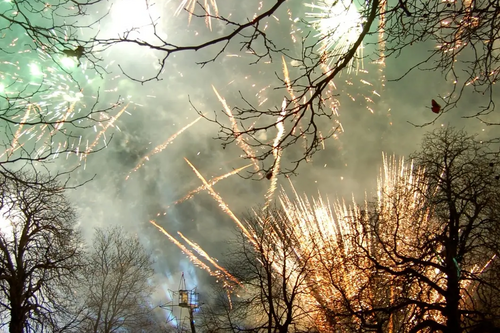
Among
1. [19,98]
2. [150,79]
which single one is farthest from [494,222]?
[19,98]

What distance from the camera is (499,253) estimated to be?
316 inches

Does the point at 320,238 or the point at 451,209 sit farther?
the point at 320,238

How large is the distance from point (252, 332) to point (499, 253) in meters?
→ 7.36

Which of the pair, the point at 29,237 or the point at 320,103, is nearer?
the point at 320,103

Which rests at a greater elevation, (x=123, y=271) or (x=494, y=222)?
(x=123, y=271)

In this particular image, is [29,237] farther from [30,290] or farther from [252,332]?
[252,332]

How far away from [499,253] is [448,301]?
1.76m

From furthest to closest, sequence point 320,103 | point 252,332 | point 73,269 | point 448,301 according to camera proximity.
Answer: point 73,269, point 252,332, point 448,301, point 320,103

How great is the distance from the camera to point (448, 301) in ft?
28.5

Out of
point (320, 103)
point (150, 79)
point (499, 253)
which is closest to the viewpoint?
point (150, 79)

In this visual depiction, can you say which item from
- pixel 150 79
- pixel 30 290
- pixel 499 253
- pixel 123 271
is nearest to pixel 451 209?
pixel 499 253

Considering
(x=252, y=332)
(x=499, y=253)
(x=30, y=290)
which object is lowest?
(x=252, y=332)

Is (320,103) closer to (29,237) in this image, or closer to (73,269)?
(73,269)

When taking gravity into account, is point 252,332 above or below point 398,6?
below
